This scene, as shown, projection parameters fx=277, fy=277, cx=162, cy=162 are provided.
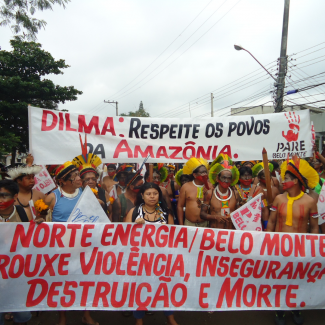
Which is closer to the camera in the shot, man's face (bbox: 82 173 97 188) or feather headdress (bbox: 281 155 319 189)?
feather headdress (bbox: 281 155 319 189)

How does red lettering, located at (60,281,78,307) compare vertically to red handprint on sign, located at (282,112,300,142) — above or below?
below

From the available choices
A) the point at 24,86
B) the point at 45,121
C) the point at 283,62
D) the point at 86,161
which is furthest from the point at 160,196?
the point at 24,86

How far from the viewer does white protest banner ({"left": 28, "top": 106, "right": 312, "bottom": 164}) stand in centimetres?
446

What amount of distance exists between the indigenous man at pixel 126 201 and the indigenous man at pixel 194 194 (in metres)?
0.78

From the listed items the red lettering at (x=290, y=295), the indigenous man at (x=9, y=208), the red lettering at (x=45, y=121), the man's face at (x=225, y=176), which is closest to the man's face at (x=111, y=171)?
the red lettering at (x=45, y=121)

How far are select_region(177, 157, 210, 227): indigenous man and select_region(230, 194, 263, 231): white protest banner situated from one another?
0.82 metres

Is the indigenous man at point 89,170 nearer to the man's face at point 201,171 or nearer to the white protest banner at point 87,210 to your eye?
the white protest banner at point 87,210

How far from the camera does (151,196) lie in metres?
3.40

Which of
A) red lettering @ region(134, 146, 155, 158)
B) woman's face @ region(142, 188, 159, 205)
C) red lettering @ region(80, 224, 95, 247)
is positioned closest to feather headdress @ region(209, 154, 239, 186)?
red lettering @ region(134, 146, 155, 158)

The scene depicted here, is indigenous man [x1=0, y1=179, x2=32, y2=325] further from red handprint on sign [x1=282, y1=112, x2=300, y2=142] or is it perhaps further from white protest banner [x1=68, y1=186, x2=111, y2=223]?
red handprint on sign [x1=282, y1=112, x2=300, y2=142]

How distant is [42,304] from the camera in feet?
9.68

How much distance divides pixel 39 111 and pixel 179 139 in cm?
235

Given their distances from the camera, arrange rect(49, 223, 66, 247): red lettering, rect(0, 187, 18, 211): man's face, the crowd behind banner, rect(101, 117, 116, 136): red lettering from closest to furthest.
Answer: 1. rect(0, 187, 18, 211): man's face
2. rect(49, 223, 66, 247): red lettering
3. the crowd behind banner
4. rect(101, 117, 116, 136): red lettering

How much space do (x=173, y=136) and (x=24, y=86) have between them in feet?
46.2
